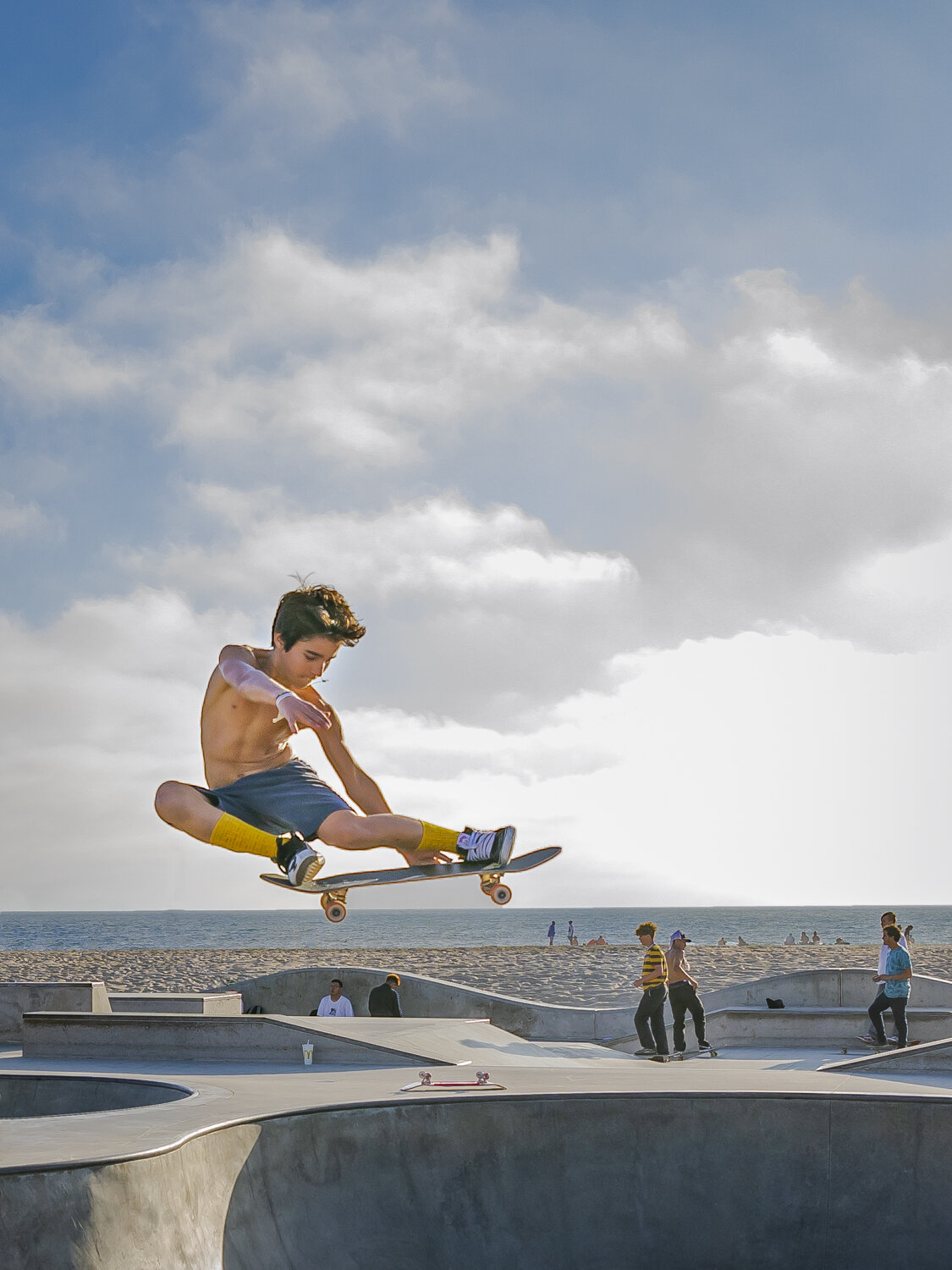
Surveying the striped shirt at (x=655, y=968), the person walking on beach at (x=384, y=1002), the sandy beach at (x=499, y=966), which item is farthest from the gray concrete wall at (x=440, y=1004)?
the sandy beach at (x=499, y=966)

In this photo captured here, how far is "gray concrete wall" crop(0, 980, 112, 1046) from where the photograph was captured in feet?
53.7

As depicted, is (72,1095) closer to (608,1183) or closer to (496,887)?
(496,887)

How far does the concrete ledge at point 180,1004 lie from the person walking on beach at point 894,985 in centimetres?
838

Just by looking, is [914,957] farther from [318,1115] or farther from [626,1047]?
[318,1115]

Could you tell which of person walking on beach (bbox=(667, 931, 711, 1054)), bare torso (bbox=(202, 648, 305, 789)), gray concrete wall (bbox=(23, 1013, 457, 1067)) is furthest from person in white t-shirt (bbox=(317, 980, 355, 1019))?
bare torso (bbox=(202, 648, 305, 789))

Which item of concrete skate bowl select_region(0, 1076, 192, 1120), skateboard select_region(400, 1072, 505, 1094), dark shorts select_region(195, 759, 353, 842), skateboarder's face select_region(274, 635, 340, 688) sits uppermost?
skateboarder's face select_region(274, 635, 340, 688)

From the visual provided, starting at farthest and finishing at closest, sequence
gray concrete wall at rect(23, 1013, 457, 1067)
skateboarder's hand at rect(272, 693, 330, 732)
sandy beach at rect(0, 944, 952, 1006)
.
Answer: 1. sandy beach at rect(0, 944, 952, 1006)
2. gray concrete wall at rect(23, 1013, 457, 1067)
3. skateboarder's hand at rect(272, 693, 330, 732)

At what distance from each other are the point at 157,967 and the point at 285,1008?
22688mm

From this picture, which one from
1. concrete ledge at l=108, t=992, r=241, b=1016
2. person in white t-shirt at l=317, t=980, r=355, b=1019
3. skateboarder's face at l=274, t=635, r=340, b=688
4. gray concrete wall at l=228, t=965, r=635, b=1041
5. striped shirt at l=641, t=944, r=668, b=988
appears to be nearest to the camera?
skateboarder's face at l=274, t=635, r=340, b=688

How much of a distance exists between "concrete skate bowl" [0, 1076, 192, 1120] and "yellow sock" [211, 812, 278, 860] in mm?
2016

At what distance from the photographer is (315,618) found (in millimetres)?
10594

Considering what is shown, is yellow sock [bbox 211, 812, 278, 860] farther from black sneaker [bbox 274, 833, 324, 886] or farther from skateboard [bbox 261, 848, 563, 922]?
skateboard [bbox 261, 848, 563, 922]

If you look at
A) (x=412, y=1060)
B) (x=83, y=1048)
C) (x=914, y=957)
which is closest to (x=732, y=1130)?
(x=412, y=1060)

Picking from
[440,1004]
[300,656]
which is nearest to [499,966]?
[440,1004]
